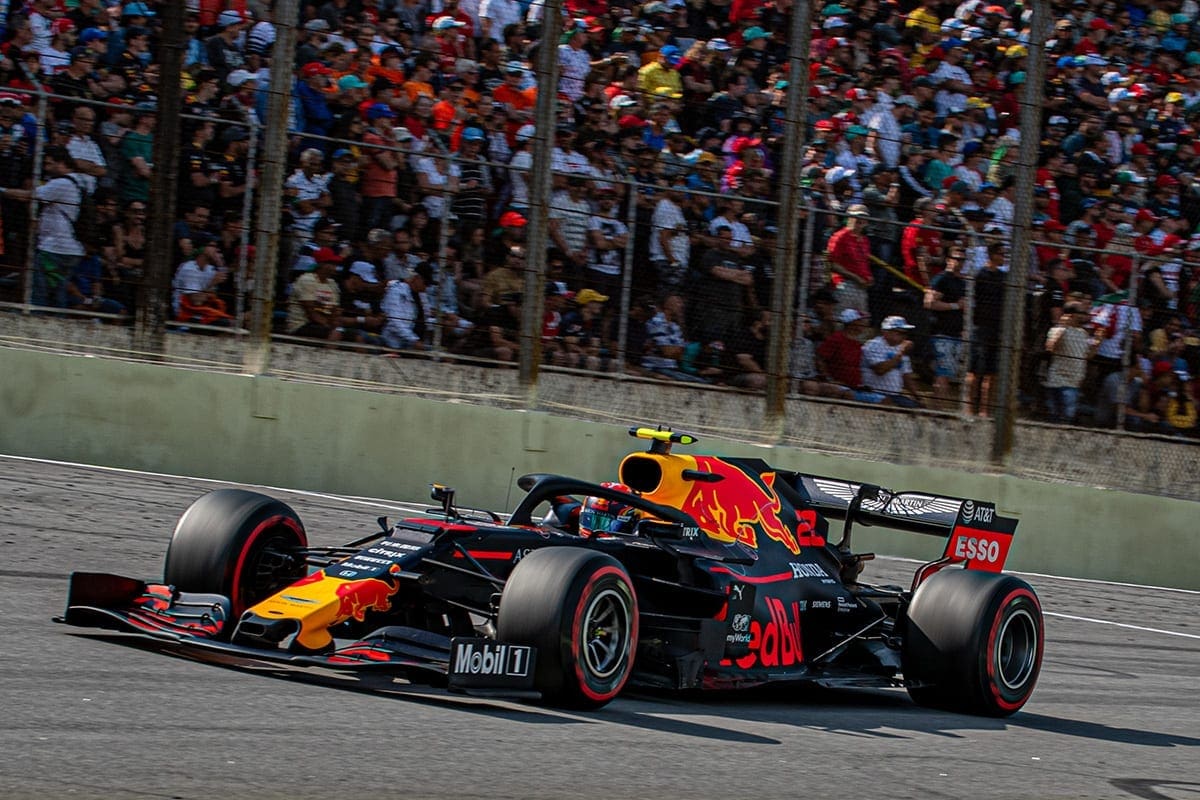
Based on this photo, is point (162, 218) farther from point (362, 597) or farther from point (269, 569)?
point (362, 597)

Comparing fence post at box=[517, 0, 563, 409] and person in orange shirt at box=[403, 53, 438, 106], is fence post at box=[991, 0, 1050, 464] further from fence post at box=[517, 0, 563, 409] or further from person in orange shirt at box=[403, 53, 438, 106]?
person in orange shirt at box=[403, 53, 438, 106]

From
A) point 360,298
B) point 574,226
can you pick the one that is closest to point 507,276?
point 574,226

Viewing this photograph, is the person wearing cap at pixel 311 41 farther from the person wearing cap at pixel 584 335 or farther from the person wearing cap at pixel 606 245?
the person wearing cap at pixel 584 335

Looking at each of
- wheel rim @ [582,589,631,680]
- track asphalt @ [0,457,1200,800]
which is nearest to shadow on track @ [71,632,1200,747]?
track asphalt @ [0,457,1200,800]

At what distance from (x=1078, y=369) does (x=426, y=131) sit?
5392mm

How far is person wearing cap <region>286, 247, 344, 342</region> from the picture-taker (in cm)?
1177

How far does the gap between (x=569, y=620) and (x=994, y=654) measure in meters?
2.52

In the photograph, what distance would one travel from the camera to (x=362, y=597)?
19.7 feet

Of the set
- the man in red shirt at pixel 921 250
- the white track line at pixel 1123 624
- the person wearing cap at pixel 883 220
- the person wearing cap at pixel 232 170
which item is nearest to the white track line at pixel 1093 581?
the white track line at pixel 1123 624

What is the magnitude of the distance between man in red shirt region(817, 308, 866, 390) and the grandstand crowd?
0.06 feet

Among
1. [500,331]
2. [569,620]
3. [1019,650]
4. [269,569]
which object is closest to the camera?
[569,620]

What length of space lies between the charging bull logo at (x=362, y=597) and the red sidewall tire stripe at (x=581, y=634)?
2.56 feet

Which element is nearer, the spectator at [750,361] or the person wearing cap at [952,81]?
the spectator at [750,361]

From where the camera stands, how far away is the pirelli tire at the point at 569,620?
5.73 meters
